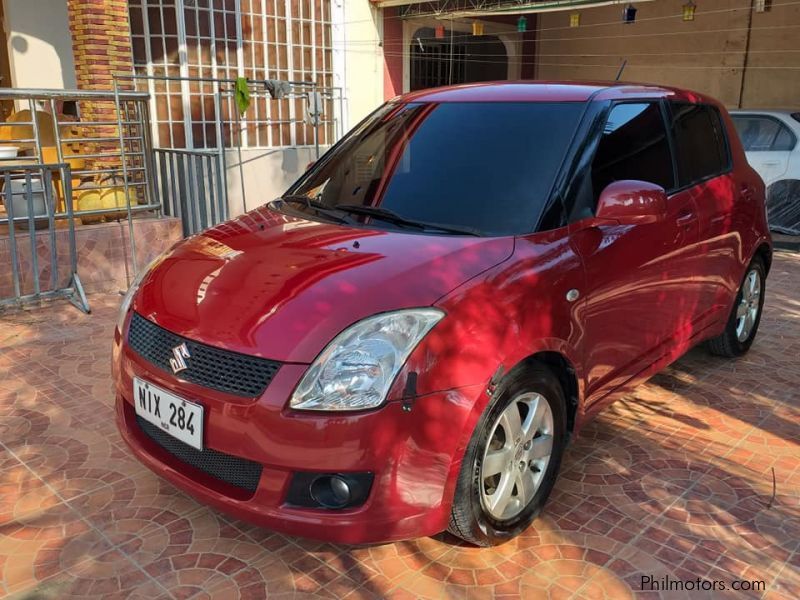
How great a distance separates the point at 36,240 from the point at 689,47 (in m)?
13.4

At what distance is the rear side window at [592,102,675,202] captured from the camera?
10.7 feet

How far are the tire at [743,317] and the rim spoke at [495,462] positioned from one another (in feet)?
8.40

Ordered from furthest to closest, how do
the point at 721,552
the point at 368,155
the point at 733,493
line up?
the point at 368,155 < the point at 733,493 < the point at 721,552

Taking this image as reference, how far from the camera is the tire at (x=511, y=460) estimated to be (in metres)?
2.52

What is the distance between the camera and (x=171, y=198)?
24.5 ft

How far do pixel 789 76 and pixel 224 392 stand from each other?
1429 centimetres

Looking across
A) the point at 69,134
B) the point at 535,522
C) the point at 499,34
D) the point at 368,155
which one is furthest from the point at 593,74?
the point at 535,522

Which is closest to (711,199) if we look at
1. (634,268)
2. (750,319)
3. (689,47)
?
(634,268)

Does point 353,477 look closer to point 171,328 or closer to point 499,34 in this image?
point 171,328

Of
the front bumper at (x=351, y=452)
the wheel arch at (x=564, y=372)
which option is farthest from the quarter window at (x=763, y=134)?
the front bumper at (x=351, y=452)

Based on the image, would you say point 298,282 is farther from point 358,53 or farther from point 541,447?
point 358,53

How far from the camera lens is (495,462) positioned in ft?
8.68

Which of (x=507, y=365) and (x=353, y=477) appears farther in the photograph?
(x=507, y=365)

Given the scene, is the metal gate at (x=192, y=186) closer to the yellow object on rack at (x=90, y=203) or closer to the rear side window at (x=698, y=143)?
the yellow object on rack at (x=90, y=203)
